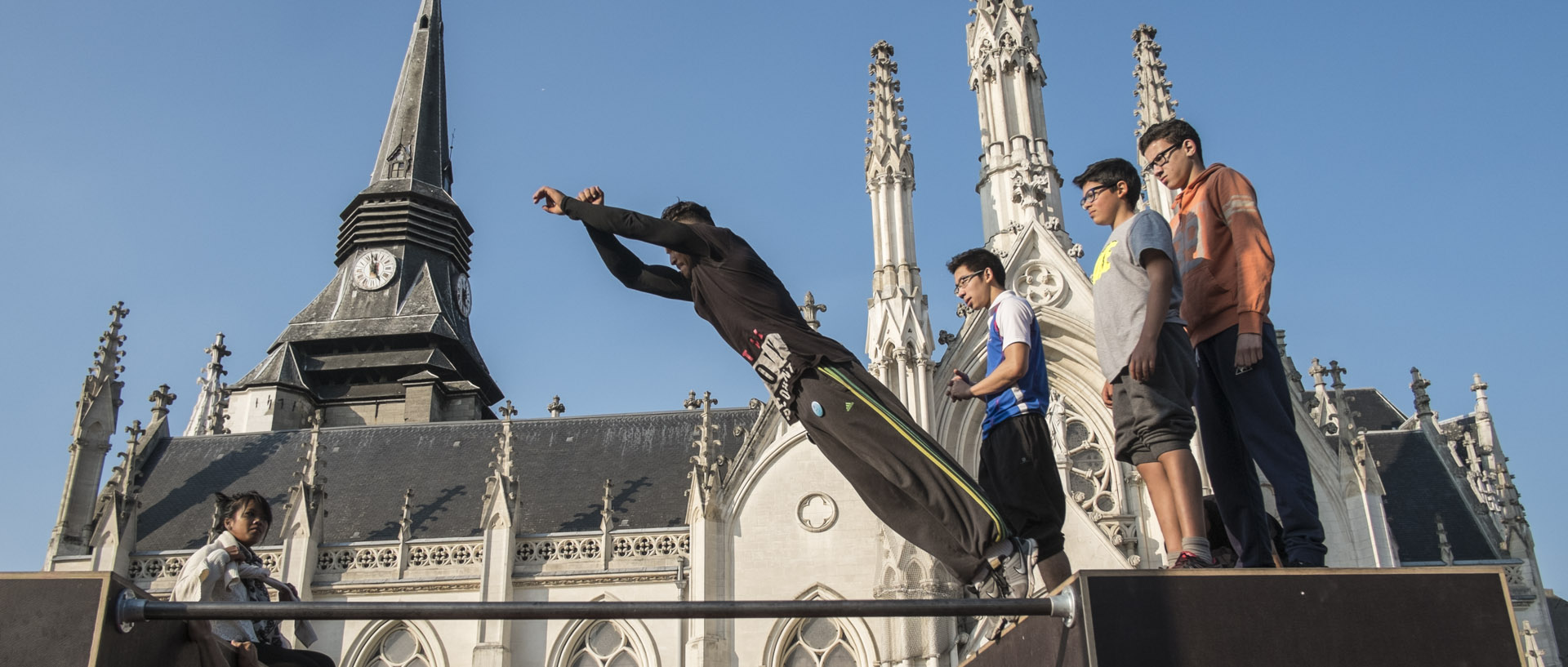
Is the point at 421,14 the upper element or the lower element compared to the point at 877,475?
upper

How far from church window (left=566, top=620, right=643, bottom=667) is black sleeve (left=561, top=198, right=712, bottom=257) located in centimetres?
1734

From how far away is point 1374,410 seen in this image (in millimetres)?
31656

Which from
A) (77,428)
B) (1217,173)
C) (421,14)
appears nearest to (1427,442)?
(1217,173)

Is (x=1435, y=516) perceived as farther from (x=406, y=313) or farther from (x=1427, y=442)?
(x=406, y=313)

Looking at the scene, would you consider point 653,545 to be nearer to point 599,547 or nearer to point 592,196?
point 599,547

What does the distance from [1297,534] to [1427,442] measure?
2488 cm

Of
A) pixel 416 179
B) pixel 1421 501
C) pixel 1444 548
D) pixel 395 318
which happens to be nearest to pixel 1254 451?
pixel 1444 548

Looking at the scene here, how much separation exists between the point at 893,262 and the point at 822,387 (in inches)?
676

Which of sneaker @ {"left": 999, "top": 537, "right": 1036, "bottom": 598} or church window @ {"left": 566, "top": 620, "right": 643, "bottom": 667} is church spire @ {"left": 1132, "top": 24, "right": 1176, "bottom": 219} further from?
sneaker @ {"left": 999, "top": 537, "right": 1036, "bottom": 598}

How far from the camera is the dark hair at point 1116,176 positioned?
14.7ft

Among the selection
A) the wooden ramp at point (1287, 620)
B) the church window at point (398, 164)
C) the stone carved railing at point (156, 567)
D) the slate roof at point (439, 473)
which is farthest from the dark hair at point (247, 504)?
the church window at point (398, 164)

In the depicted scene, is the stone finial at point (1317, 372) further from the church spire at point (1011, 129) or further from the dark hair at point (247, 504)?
the dark hair at point (247, 504)

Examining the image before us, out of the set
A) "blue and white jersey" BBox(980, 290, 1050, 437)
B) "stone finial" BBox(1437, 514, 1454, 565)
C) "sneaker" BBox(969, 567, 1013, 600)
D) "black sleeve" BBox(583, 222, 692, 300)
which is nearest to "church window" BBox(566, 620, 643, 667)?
"stone finial" BBox(1437, 514, 1454, 565)

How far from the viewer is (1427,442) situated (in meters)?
25.8
